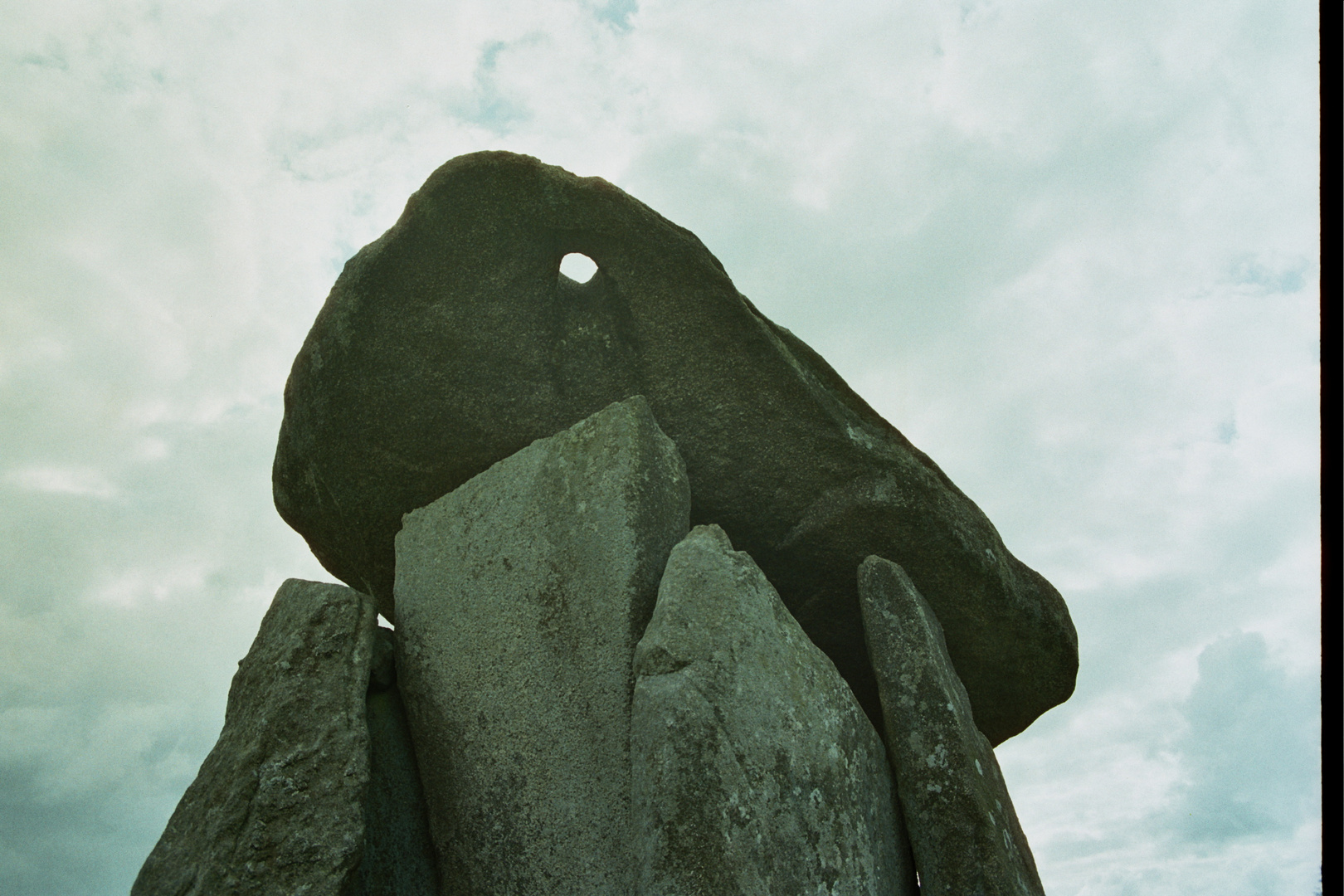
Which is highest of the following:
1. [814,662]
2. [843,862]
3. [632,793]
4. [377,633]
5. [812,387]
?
[812,387]

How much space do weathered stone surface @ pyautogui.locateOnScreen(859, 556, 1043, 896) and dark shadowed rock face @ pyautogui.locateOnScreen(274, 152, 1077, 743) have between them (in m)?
0.38

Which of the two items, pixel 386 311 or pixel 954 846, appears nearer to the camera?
pixel 954 846

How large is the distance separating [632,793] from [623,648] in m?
0.50

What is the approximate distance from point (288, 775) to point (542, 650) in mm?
893

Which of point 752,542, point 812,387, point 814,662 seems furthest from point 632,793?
point 812,387

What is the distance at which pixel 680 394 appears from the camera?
4.11m

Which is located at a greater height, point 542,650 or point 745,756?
point 542,650

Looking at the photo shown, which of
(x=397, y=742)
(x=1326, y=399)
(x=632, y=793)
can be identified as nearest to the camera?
(x=1326, y=399)

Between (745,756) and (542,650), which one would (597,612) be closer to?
(542,650)

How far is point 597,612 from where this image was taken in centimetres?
339

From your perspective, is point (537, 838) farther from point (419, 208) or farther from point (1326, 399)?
point (1326, 399)

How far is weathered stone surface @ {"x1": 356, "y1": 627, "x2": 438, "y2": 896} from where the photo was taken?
11.4 ft

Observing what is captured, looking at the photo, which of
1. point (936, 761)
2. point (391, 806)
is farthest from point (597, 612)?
point (936, 761)

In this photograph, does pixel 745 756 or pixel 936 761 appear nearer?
pixel 745 756
